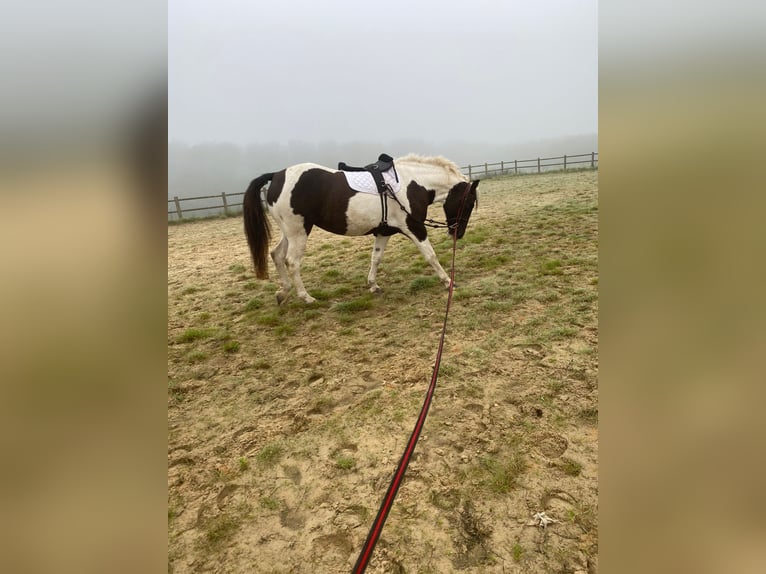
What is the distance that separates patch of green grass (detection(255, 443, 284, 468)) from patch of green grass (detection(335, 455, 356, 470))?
435 millimetres

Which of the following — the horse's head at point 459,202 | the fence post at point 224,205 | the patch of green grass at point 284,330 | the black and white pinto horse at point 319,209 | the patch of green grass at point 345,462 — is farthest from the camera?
the fence post at point 224,205

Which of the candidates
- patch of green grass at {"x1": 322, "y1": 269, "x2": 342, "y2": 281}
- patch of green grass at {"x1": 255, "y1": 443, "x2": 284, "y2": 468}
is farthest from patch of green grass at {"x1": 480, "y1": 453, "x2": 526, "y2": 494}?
patch of green grass at {"x1": 322, "y1": 269, "x2": 342, "y2": 281}

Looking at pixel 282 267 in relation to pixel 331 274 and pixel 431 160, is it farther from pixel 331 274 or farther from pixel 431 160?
pixel 431 160

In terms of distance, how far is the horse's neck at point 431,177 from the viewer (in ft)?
17.7

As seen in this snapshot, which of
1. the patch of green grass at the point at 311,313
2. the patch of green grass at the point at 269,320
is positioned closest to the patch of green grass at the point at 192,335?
the patch of green grass at the point at 269,320

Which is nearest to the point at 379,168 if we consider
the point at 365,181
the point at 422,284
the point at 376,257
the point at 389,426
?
the point at 365,181

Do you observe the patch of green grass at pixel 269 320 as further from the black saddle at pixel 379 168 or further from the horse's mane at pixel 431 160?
the horse's mane at pixel 431 160

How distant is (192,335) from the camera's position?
4.52 m

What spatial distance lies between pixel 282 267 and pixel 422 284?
2243mm

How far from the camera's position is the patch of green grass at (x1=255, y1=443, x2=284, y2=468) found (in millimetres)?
2436
